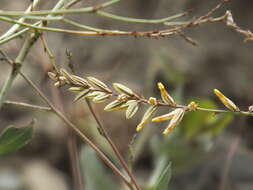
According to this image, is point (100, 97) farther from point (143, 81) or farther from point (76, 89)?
point (143, 81)

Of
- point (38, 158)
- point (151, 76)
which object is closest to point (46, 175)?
point (38, 158)

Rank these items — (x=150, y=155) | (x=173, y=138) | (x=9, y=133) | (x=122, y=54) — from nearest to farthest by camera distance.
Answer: (x=9, y=133)
(x=173, y=138)
(x=150, y=155)
(x=122, y=54)

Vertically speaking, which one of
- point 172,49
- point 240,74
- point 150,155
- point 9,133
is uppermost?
point 9,133

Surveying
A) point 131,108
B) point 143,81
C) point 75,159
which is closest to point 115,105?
point 131,108

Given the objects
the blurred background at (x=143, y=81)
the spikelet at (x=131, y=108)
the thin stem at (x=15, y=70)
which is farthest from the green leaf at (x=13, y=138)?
the blurred background at (x=143, y=81)

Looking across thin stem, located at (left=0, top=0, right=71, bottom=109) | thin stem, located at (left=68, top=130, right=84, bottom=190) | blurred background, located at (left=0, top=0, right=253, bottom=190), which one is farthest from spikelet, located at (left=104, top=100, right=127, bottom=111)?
blurred background, located at (left=0, top=0, right=253, bottom=190)

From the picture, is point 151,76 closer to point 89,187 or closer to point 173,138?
point 173,138

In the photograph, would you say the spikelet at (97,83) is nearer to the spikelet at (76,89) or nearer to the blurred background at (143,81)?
the spikelet at (76,89)

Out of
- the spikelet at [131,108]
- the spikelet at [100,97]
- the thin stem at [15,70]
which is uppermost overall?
the thin stem at [15,70]

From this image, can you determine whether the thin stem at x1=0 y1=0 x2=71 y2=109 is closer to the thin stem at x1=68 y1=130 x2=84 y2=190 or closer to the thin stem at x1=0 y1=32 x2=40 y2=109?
the thin stem at x1=0 y1=32 x2=40 y2=109
